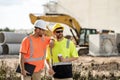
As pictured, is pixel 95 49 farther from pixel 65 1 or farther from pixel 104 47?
pixel 65 1

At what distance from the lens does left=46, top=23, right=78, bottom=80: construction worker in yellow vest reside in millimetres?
6023

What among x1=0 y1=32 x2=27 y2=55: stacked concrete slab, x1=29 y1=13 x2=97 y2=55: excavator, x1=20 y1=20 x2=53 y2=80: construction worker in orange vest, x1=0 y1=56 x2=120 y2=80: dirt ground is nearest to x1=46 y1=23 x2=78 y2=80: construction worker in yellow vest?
x1=20 y1=20 x2=53 y2=80: construction worker in orange vest

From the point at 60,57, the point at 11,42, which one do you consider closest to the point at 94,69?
the point at 60,57

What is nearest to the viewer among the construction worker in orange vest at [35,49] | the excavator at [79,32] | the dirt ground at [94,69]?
the construction worker in orange vest at [35,49]

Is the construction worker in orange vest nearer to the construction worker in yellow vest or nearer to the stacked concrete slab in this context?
the construction worker in yellow vest

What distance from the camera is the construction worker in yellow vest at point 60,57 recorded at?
19.8 feet

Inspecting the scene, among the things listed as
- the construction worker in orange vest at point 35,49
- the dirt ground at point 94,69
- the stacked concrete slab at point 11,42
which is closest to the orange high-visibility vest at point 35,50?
the construction worker in orange vest at point 35,49

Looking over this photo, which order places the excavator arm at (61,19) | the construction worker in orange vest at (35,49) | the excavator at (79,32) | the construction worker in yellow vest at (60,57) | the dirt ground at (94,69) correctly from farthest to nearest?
the excavator at (79,32)
the excavator arm at (61,19)
the dirt ground at (94,69)
the construction worker in yellow vest at (60,57)
the construction worker in orange vest at (35,49)

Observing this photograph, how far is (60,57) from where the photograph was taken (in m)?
5.98

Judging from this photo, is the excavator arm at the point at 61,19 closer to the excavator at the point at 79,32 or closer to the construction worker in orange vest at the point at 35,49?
the excavator at the point at 79,32

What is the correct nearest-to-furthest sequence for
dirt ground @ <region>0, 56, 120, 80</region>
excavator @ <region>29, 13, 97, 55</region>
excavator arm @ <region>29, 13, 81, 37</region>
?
dirt ground @ <region>0, 56, 120, 80</region>, excavator arm @ <region>29, 13, 81, 37</region>, excavator @ <region>29, 13, 97, 55</region>

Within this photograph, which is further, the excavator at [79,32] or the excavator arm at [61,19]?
the excavator at [79,32]

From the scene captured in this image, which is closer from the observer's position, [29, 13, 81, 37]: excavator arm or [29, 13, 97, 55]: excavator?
[29, 13, 81, 37]: excavator arm

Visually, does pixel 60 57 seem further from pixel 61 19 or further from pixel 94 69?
pixel 61 19
